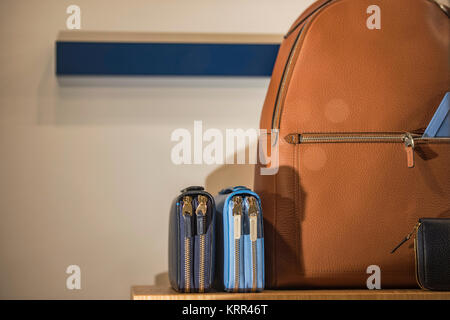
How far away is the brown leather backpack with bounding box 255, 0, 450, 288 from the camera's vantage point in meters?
0.79

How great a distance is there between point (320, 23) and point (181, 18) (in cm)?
54

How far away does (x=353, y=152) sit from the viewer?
0.80m

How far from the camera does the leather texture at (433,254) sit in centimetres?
74

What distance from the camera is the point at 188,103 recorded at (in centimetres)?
125

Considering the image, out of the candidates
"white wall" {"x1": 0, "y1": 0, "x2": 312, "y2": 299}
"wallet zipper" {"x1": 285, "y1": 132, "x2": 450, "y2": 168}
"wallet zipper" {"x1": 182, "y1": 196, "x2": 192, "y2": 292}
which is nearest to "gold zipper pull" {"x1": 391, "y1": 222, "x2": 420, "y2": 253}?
"wallet zipper" {"x1": 285, "y1": 132, "x2": 450, "y2": 168}

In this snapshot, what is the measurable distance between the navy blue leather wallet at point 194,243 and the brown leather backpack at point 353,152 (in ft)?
0.36

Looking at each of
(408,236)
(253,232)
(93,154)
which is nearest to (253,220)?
(253,232)

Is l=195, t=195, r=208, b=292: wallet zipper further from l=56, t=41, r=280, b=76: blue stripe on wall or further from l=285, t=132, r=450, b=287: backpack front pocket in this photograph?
l=56, t=41, r=280, b=76: blue stripe on wall

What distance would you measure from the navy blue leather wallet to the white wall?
0.49 m

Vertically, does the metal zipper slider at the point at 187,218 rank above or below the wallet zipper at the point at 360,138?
below

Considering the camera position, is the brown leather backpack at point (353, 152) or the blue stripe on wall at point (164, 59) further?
the blue stripe on wall at point (164, 59)

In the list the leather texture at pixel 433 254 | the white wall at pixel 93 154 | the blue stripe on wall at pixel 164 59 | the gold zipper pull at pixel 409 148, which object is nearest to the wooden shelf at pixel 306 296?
the leather texture at pixel 433 254

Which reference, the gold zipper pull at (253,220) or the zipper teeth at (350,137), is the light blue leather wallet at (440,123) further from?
the gold zipper pull at (253,220)
